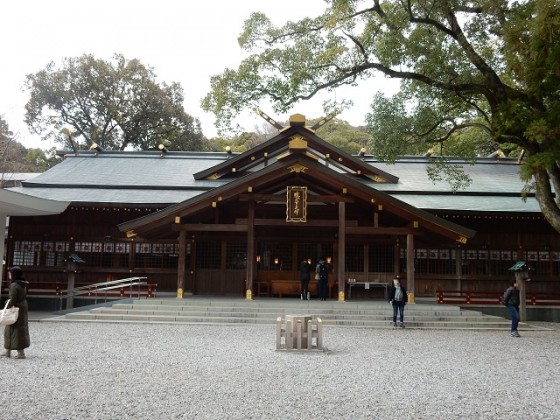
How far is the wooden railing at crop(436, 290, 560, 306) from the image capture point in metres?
19.1

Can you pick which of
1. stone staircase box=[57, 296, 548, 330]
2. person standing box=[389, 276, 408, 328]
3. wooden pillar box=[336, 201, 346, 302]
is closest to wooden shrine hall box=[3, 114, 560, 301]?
wooden pillar box=[336, 201, 346, 302]

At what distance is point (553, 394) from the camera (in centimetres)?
716

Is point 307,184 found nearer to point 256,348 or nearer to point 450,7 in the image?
point 450,7

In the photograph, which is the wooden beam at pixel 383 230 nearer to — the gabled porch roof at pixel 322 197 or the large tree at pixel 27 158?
the gabled porch roof at pixel 322 197

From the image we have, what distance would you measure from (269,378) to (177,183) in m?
16.2

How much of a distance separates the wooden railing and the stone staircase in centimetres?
279

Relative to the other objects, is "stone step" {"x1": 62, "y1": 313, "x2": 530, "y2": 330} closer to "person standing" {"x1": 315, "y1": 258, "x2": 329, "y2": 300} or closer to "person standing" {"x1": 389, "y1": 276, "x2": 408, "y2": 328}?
"person standing" {"x1": 389, "y1": 276, "x2": 408, "y2": 328}

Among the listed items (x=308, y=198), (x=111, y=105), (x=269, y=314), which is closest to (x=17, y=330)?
(x=269, y=314)

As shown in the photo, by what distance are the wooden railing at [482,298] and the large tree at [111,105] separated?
27.4m

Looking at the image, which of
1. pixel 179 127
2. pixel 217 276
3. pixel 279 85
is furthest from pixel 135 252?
pixel 179 127

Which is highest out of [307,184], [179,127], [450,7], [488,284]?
[179,127]

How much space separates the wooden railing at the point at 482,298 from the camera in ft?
62.6

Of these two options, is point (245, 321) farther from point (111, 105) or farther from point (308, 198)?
point (111, 105)

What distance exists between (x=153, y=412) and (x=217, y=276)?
14.7m
